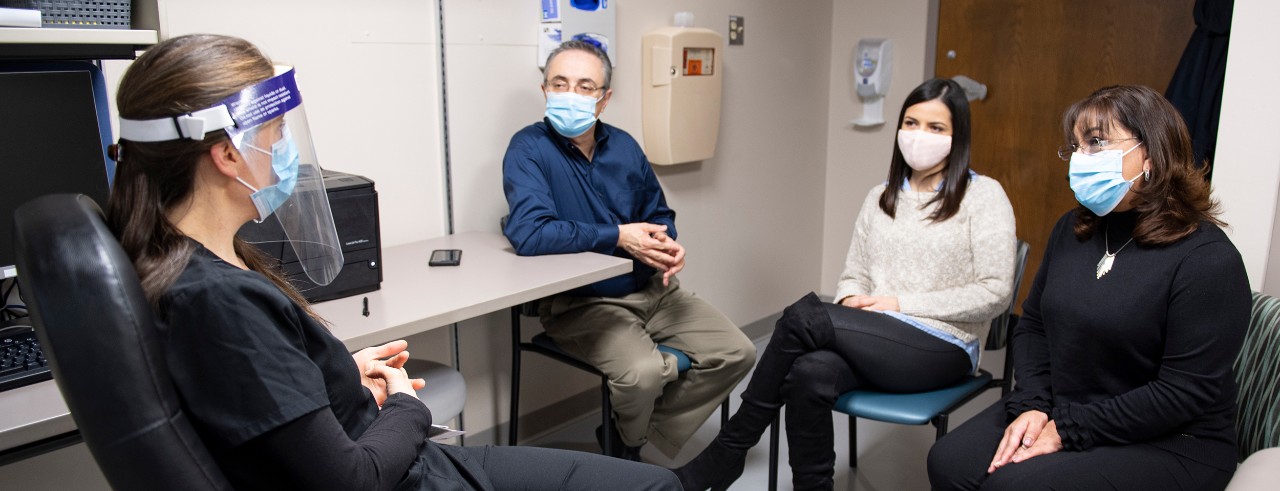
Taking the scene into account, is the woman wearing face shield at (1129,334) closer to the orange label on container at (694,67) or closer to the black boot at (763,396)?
the black boot at (763,396)

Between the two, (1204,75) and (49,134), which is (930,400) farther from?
(49,134)

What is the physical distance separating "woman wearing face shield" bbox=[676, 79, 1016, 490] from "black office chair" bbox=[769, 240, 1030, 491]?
0.03 metres

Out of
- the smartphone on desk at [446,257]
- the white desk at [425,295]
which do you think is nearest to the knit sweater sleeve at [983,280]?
the white desk at [425,295]

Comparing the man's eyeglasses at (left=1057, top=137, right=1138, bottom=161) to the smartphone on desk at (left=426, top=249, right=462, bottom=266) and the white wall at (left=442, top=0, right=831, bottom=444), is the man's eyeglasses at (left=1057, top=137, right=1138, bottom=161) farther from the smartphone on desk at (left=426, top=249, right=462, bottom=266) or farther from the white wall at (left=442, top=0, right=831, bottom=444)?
the white wall at (left=442, top=0, right=831, bottom=444)

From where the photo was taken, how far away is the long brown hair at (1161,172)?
1.64m

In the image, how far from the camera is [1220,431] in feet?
5.34

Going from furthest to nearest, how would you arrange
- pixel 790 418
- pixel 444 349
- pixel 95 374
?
pixel 444 349
pixel 790 418
pixel 95 374

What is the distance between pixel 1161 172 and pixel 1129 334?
1.02 ft

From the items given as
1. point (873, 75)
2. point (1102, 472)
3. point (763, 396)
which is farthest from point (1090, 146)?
point (873, 75)

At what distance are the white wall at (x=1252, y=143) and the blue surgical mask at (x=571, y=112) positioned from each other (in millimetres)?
1540

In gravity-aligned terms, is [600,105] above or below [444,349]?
above

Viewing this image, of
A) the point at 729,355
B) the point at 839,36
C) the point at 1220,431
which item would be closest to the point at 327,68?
the point at 729,355

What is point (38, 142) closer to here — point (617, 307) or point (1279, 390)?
point (617, 307)

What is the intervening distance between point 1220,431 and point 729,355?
114 cm
